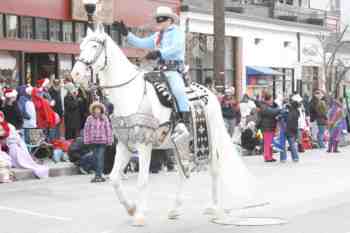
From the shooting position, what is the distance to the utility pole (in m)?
23.3

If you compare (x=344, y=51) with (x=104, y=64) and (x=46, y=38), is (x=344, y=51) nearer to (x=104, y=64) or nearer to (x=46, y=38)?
(x=46, y=38)

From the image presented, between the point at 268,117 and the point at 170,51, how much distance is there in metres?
10.4

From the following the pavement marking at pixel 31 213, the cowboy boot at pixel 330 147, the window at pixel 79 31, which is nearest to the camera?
the pavement marking at pixel 31 213

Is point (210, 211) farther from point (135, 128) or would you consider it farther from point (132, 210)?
point (135, 128)

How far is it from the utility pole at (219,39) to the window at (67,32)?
212 inches

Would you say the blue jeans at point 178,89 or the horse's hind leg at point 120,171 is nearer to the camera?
the horse's hind leg at point 120,171

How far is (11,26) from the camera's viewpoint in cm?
2366

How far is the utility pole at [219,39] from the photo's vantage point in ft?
76.4

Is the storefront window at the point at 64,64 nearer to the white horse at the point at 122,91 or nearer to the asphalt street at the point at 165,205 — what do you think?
the asphalt street at the point at 165,205

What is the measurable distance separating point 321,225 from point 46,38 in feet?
53.1

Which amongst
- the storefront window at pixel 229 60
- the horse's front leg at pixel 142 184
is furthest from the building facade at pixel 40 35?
the horse's front leg at pixel 142 184

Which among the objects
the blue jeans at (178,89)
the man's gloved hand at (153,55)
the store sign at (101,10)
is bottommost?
the blue jeans at (178,89)

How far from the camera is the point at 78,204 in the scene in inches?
504

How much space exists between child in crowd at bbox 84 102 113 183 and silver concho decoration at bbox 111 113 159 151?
546cm
